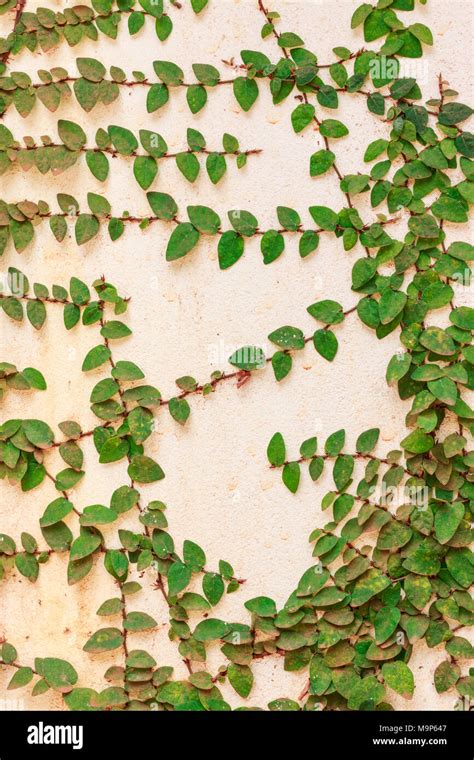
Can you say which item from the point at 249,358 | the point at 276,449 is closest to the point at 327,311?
the point at 249,358

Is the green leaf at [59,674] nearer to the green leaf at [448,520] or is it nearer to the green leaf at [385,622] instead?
the green leaf at [385,622]

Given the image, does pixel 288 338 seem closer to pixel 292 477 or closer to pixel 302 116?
pixel 292 477

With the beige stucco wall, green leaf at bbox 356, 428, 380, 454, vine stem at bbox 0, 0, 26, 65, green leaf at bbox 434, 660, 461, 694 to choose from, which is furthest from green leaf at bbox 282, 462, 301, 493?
vine stem at bbox 0, 0, 26, 65

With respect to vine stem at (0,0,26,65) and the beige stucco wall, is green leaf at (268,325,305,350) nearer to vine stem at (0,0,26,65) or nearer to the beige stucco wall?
the beige stucco wall

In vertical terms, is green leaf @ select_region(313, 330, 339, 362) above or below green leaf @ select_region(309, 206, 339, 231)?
below

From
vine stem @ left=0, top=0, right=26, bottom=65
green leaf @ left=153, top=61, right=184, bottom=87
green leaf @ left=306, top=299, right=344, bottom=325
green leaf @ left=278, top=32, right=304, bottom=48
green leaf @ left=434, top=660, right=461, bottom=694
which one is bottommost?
green leaf @ left=434, top=660, right=461, bottom=694

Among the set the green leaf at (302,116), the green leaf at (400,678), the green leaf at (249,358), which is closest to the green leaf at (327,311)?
the green leaf at (249,358)

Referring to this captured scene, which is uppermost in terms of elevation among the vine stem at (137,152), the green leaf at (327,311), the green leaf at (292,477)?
the vine stem at (137,152)

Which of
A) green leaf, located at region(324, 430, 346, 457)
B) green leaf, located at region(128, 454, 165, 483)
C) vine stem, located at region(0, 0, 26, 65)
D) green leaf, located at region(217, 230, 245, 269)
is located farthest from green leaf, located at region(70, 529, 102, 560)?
vine stem, located at region(0, 0, 26, 65)

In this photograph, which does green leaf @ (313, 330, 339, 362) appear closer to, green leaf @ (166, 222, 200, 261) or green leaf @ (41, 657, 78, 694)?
green leaf @ (166, 222, 200, 261)
